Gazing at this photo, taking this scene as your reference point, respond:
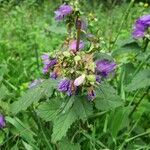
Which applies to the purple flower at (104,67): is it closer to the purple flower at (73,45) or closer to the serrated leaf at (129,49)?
the purple flower at (73,45)

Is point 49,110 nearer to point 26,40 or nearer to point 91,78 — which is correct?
point 91,78

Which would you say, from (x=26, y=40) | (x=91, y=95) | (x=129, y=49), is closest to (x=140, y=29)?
(x=129, y=49)

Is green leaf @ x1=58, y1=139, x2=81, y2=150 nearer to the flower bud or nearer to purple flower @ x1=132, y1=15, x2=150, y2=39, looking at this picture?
the flower bud

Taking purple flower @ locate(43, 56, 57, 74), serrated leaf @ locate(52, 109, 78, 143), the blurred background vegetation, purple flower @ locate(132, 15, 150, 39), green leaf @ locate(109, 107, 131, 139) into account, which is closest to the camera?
serrated leaf @ locate(52, 109, 78, 143)

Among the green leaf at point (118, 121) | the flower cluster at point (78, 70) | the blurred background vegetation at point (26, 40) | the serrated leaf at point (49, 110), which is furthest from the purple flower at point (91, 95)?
the blurred background vegetation at point (26, 40)

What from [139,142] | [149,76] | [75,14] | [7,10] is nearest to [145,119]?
[139,142]

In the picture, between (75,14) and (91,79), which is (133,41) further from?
(91,79)

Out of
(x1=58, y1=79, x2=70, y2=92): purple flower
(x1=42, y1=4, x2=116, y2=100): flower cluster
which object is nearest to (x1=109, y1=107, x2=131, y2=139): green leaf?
(x1=42, y1=4, x2=116, y2=100): flower cluster
